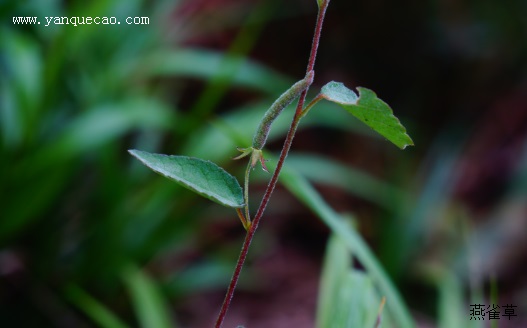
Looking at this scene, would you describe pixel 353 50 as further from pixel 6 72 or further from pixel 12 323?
pixel 12 323

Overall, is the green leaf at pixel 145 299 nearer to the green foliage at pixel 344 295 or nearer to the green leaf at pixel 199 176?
the green foliage at pixel 344 295

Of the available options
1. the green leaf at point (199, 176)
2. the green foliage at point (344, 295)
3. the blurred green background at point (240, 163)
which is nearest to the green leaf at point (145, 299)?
the blurred green background at point (240, 163)

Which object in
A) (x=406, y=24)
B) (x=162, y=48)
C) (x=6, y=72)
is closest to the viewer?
(x=6, y=72)

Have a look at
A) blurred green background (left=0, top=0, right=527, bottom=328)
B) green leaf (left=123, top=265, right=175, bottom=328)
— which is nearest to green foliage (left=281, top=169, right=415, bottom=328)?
blurred green background (left=0, top=0, right=527, bottom=328)

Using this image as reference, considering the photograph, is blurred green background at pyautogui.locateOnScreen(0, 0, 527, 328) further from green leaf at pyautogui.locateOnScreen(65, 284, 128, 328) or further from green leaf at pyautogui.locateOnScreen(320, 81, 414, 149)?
green leaf at pyautogui.locateOnScreen(320, 81, 414, 149)

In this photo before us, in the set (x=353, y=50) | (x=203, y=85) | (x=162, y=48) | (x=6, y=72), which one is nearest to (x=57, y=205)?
(x=6, y=72)

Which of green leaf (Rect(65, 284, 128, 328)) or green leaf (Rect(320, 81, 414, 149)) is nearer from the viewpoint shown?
green leaf (Rect(320, 81, 414, 149))

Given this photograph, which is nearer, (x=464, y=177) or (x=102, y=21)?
(x=102, y=21)

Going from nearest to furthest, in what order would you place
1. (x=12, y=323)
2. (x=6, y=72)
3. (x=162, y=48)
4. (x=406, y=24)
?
1. (x=12, y=323)
2. (x=6, y=72)
3. (x=162, y=48)
4. (x=406, y=24)
